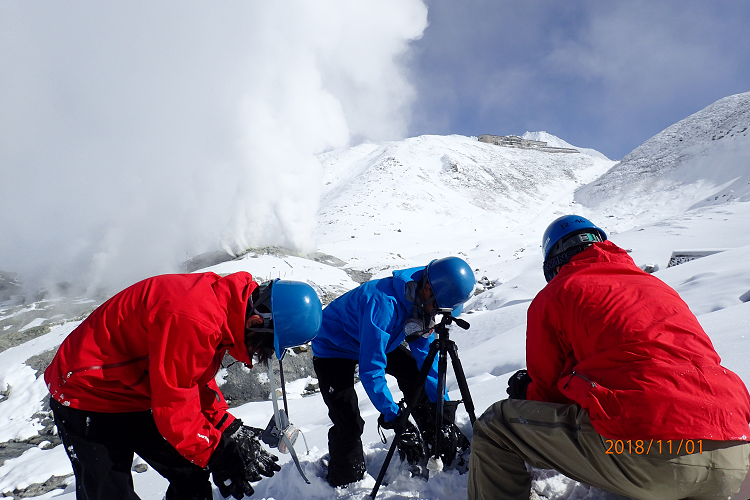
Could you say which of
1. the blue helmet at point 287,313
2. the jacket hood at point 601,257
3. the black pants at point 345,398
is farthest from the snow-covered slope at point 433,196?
the jacket hood at point 601,257

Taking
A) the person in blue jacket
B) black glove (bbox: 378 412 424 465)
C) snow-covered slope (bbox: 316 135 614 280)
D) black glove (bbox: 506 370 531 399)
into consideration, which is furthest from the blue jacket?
snow-covered slope (bbox: 316 135 614 280)

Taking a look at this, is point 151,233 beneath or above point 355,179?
beneath

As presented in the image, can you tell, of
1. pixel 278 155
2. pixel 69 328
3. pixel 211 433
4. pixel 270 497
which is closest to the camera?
pixel 211 433

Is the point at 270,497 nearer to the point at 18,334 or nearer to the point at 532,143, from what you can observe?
the point at 18,334

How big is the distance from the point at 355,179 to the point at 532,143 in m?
54.0

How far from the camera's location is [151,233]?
28.9 meters

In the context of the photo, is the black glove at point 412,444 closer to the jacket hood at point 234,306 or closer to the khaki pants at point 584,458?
the khaki pants at point 584,458

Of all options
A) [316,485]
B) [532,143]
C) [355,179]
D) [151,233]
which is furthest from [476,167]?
[316,485]

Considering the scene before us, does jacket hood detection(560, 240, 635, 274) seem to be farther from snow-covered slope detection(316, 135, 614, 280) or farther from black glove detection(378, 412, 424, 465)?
snow-covered slope detection(316, 135, 614, 280)

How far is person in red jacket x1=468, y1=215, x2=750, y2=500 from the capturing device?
4.75 ft

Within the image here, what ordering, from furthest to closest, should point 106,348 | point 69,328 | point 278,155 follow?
point 278,155
point 69,328
point 106,348

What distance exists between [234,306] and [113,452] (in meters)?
1.15

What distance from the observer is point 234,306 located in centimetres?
222

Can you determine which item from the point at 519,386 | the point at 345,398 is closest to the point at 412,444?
the point at 345,398
